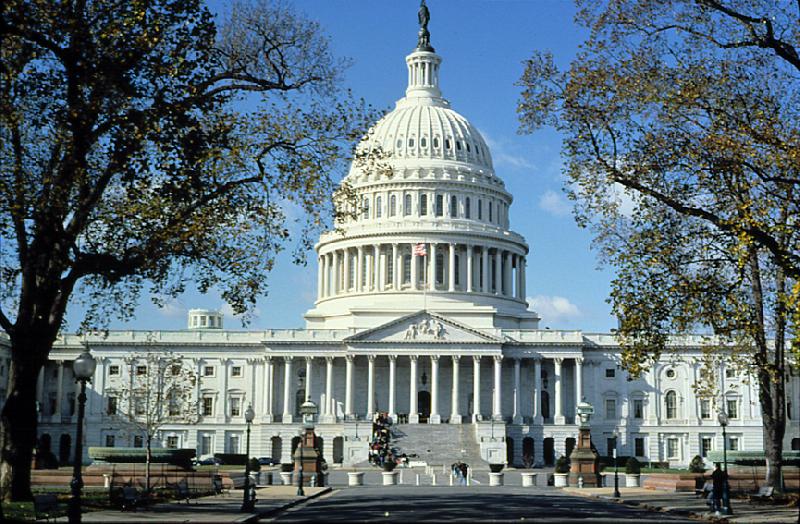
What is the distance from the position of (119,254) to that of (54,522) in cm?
1041

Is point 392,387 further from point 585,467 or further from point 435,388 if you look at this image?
point 585,467

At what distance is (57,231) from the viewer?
35969 mm

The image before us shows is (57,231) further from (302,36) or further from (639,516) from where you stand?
(639,516)

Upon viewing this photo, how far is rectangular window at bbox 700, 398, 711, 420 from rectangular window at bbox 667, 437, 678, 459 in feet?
13.3

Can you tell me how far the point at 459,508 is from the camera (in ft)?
137

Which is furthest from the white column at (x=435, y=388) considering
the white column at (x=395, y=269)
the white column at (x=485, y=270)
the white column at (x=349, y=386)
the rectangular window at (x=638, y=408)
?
the rectangular window at (x=638, y=408)

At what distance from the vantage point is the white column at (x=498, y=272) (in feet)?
445

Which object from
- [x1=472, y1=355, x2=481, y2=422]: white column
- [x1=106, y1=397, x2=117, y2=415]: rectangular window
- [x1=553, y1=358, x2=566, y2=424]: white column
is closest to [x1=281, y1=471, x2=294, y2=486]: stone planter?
[x1=472, y1=355, x2=481, y2=422]: white column

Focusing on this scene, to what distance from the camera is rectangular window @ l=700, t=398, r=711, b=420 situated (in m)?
123

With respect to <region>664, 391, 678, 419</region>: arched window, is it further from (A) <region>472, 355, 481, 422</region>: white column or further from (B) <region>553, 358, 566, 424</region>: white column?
(A) <region>472, 355, 481, 422</region>: white column

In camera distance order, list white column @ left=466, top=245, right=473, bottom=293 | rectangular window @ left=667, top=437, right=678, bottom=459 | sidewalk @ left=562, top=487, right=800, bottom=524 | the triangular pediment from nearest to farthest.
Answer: sidewalk @ left=562, top=487, right=800, bottom=524
the triangular pediment
rectangular window @ left=667, top=437, right=678, bottom=459
white column @ left=466, top=245, right=473, bottom=293

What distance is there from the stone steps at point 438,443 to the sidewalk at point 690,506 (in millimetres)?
42482

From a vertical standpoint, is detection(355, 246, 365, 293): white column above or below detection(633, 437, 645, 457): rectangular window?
above

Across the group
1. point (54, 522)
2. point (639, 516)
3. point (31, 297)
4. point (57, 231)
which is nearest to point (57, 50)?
point (57, 231)
